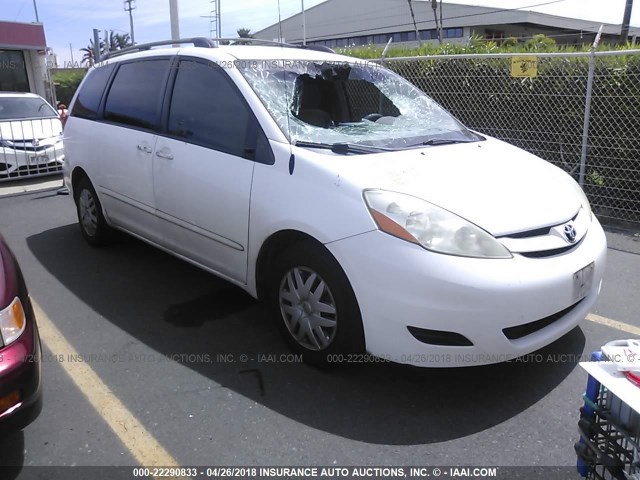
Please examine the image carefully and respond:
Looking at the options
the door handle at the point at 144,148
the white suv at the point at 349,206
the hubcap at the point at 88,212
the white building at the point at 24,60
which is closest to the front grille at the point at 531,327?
the white suv at the point at 349,206

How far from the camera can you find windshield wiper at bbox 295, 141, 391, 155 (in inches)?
121

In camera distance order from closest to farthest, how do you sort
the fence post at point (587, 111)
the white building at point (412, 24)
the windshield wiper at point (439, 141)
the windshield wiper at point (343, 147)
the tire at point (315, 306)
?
the tire at point (315, 306) → the windshield wiper at point (343, 147) → the windshield wiper at point (439, 141) → the fence post at point (587, 111) → the white building at point (412, 24)

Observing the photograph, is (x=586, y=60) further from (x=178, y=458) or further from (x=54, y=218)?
(x=54, y=218)

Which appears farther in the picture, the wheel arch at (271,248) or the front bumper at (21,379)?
the wheel arch at (271,248)

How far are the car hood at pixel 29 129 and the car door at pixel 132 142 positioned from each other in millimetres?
5259

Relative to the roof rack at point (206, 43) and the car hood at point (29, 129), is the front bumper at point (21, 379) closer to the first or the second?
the roof rack at point (206, 43)

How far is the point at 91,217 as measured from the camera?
5.12m

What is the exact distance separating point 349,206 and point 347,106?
1351mm

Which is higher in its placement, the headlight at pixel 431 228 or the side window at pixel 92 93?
the side window at pixel 92 93

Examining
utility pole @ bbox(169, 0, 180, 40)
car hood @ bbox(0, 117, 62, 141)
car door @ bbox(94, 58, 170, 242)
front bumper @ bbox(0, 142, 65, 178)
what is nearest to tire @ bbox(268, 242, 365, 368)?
car door @ bbox(94, 58, 170, 242)

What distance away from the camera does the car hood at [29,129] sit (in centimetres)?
891

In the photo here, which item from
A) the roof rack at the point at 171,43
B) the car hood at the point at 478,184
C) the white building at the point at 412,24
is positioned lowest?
the car hood at the point at 478,184

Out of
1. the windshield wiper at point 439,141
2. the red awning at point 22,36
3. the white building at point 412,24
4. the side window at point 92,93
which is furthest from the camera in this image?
the white building at point 412,24

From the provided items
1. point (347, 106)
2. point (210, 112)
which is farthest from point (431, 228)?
point (210, 112)
